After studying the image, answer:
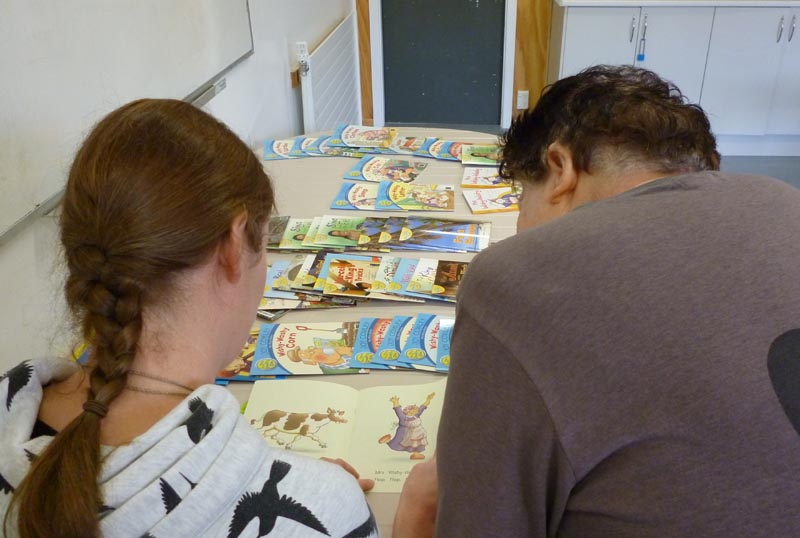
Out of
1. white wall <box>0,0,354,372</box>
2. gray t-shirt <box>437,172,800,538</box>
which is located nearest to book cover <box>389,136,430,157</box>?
white wall <box>0,0,354,372</box>

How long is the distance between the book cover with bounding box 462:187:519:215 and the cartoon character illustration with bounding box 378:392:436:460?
0.71 metres

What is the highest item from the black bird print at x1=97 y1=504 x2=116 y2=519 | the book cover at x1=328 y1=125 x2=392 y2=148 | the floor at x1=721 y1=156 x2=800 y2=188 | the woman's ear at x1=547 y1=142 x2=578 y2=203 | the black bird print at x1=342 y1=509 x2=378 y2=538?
the woman's ear at x1=547 y1=142 x2=578 y2=203

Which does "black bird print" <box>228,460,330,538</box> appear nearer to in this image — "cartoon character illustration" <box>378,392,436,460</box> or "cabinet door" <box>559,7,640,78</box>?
"cartoon character illustration" <box>378,392,436,460</box>

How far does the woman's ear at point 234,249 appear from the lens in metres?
0.73

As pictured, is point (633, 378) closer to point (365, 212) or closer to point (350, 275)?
point (350, 275)

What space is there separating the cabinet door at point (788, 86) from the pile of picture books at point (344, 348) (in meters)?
3.14

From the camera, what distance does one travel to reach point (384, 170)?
1.88 meters

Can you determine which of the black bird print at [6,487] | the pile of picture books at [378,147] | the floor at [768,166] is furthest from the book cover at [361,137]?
the floor at [768,166]

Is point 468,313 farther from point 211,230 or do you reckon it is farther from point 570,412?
point 211,230

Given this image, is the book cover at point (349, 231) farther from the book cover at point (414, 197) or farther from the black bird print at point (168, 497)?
the black bird print at point (168, 497)

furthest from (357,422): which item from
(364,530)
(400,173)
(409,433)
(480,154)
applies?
(480,154)

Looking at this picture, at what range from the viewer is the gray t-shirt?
0.56 metres

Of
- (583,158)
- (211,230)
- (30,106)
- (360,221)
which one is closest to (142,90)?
(30,106)

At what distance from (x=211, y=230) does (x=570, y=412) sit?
0.40m
